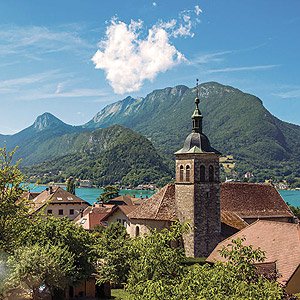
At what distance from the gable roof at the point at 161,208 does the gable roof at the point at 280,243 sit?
9059 mm

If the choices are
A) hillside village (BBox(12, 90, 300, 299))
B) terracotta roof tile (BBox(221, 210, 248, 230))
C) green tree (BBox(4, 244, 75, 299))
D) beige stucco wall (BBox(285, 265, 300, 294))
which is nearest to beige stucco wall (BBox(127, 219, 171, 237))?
hillside village (BBox(12, 90, 300, 299))

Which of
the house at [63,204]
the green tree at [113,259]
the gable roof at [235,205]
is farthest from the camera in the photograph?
the house at [63,204]

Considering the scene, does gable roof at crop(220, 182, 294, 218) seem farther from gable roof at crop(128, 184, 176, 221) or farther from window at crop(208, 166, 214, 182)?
gable roof at crop(128, 184, 176, 221)

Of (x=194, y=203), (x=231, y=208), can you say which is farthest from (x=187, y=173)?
(x=231, y=208)

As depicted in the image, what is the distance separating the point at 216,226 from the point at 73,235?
1501 centimetres

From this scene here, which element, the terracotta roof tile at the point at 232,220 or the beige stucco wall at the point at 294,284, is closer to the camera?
the beige stucco wall at the point at 294,284

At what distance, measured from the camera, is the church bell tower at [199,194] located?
37906mm

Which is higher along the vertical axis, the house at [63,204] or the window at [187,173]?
the window at [187,173]

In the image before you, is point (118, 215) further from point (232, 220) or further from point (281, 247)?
point (281, 247)

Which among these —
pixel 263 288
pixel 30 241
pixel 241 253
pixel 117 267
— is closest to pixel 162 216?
pixel 117 267

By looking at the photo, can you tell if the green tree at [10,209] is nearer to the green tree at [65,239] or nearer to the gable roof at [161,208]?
the green tree at [65,239]

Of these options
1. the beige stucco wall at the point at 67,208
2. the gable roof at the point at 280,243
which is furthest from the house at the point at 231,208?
the beige stucco wall at the point at 67,208

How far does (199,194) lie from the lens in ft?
126

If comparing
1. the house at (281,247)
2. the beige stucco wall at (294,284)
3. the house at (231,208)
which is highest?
the house at (231,208)
